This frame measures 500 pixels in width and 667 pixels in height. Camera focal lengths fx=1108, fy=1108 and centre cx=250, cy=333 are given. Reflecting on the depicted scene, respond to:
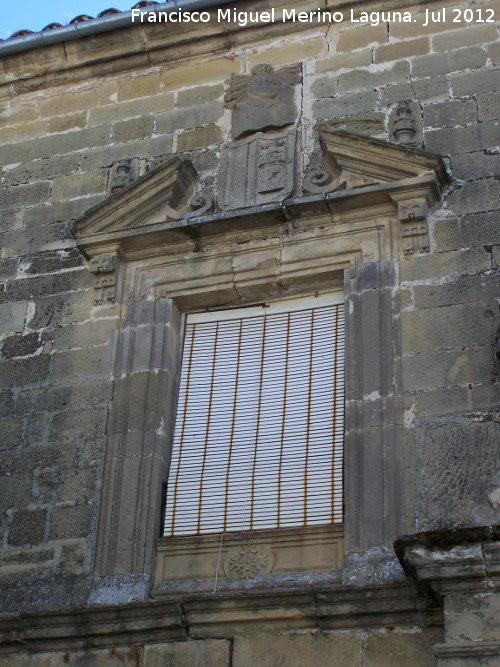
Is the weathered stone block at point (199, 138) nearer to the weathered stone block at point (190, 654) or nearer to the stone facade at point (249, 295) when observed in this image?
the stone facade at point (249, 295)

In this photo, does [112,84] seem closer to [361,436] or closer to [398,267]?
[398,267]

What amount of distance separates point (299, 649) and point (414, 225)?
3.01 meters

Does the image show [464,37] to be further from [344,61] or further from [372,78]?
[344,61]

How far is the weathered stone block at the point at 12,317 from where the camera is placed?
823 cm

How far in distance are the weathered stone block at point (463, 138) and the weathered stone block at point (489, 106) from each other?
6cm

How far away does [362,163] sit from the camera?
795cm

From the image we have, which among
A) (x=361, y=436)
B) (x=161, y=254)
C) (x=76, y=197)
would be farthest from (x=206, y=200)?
(x=361, y=436)

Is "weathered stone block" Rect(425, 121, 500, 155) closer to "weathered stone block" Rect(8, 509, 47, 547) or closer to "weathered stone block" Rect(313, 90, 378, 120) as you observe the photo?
"weathered stone block" Rect(313, 90, 378, 120)

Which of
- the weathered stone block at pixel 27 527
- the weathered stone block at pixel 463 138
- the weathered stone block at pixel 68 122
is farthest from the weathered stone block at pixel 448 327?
the weathered stone block at pixel 68 122

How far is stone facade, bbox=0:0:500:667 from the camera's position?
6.29 m

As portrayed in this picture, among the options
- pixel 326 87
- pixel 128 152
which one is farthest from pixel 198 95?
pixel 326 87

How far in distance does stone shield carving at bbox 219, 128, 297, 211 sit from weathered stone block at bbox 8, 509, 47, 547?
2593 mm

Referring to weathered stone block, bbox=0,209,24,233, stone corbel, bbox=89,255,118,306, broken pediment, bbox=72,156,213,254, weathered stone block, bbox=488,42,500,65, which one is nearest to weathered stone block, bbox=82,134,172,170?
broken pediment, bbox=72,156,213,254

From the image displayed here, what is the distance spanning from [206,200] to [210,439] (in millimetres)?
1943
